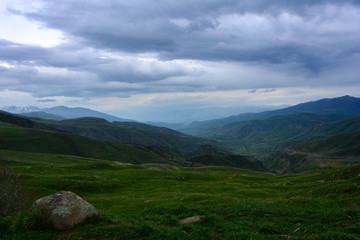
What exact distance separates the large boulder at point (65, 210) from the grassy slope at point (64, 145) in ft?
513

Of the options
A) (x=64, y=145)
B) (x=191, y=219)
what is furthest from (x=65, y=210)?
(x=64, y=145)

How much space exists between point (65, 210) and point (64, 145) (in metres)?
185

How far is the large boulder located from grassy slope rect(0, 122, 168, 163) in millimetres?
156315

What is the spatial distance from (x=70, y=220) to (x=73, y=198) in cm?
146

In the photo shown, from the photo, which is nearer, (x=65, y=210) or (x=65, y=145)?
(x=65, y=210)

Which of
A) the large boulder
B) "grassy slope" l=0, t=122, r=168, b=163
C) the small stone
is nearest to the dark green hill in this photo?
"grassy slope" l=0, t=122, r=168, b=163

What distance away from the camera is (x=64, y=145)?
174 m

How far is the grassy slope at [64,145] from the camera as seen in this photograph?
15275cm

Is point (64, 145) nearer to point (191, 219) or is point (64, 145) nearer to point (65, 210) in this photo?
point (65, 210)

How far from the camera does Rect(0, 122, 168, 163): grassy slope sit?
501 ft

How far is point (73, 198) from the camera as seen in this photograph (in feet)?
44.1

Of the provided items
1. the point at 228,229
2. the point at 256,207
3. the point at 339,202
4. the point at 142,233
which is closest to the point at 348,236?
the point at 228,229

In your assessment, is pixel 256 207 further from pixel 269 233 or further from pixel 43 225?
pixel 43 225

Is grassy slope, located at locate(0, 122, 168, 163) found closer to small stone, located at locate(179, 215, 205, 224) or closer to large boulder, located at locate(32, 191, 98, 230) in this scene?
large boulder, located at locate(32, 191, 98, 230)
